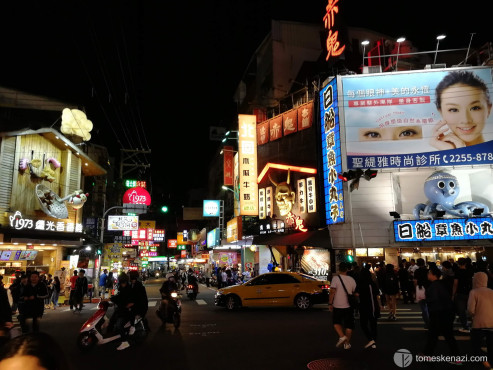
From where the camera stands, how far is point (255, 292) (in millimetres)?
15844

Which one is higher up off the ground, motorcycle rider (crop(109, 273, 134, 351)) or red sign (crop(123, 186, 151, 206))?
red sign (crop(123, 186, 151, 206))

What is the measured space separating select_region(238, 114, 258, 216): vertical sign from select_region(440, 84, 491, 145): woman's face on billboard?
12443 millimetres

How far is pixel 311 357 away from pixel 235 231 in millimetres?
21941

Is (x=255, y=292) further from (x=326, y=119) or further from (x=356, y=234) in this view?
(x=326, y=119)

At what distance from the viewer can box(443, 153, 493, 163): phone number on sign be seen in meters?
20.8

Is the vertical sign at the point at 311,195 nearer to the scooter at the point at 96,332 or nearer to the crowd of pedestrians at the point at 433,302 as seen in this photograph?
the crowd of pedestrians at the point at 433,302

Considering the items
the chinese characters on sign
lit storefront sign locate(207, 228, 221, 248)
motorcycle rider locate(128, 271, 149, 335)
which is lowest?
motorcycle rider locate(128, 271, 149, 335)

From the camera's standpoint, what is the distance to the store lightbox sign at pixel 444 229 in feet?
63.8

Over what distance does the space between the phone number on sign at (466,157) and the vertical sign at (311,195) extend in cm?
744

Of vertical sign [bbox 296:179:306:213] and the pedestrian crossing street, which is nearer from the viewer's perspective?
the pedestrian crossing street

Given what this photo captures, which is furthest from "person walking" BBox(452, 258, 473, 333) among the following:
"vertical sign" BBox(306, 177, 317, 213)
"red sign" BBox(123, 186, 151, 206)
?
"red sign" BBox(123, 186, 151, 206)

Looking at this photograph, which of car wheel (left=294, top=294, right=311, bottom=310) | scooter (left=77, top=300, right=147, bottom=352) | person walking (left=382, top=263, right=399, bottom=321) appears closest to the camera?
scooter (left=77, top=300, right=147, bottom=352)

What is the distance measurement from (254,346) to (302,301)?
714 centimetres

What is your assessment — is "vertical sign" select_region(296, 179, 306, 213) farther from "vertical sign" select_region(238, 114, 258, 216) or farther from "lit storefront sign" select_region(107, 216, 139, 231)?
"lit storefront sign" select_region(107, 216, 139, 231)
